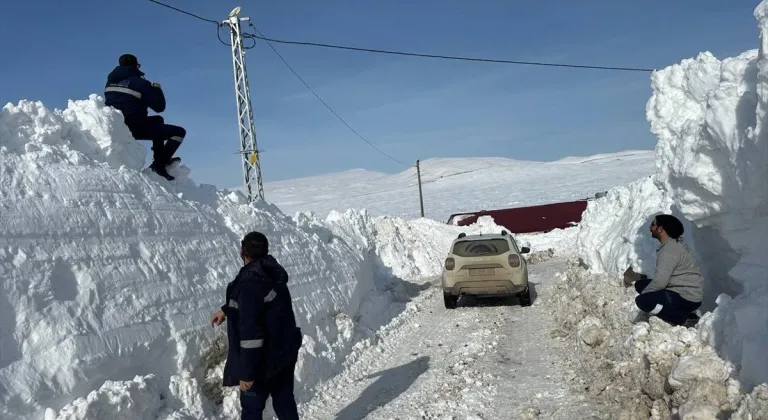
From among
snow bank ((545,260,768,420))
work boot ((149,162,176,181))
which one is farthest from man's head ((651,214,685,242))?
work boot ((149,162,176,181))

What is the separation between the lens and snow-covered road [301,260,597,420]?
5.76 m

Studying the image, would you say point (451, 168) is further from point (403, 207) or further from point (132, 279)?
point (132, 279)

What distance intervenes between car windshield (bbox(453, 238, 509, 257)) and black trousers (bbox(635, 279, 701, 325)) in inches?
228

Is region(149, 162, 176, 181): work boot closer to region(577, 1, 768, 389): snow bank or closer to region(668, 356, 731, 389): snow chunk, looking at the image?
region(577, 1, 768, 389): snow bank

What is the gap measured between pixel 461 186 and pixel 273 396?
194 ft

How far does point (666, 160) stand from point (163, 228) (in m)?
5.32

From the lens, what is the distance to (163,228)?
21.3 ft

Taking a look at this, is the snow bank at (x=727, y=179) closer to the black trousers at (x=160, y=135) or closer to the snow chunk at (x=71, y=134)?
the snow chunk at (x=71, y=134)

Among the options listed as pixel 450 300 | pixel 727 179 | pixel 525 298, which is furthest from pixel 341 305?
pixel 727 179

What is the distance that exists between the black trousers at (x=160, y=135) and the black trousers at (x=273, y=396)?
463cm

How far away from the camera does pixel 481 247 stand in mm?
11742

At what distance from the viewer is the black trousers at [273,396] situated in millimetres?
4230

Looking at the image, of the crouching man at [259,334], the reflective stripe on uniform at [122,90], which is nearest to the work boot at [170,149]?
the reflective stripe on uniform at [122,90]

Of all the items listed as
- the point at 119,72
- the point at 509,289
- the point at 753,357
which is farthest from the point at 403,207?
the point at 753,357
